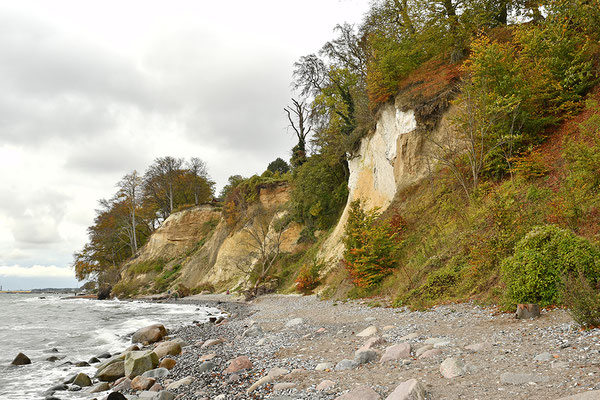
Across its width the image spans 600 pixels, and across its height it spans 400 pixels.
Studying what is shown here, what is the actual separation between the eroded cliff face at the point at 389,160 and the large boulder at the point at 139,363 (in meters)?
14.6

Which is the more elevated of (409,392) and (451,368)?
(409,392)

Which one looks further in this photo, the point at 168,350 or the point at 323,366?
the point at 168,350

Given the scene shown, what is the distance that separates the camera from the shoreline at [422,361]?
3.87 metres

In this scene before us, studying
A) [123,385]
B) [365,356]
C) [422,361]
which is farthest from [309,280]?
[422,361]

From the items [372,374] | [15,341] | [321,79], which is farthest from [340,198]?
[372,374]

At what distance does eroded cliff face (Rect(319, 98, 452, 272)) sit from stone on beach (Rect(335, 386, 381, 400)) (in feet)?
49.0

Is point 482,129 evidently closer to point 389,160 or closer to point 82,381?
point 389,160

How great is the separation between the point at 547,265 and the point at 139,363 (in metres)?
9.62

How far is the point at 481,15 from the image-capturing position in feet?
66.1

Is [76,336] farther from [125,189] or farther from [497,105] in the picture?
[125,189]

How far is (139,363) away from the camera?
28.4ft

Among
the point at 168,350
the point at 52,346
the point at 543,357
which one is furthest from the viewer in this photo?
the point at 52,346

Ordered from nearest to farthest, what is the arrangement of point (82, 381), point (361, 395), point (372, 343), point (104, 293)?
point (361, 395)
point (372, 343)
point (82, 381)
point (104, 293)

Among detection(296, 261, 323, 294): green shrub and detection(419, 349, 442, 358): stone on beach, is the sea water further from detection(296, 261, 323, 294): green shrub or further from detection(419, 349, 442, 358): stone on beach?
detection(296, 261, 323, 294): green shrub
